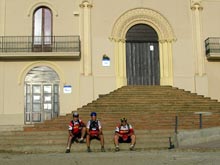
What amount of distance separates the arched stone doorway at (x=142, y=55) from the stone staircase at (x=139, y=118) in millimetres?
1444

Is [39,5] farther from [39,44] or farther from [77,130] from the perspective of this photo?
[77,130]

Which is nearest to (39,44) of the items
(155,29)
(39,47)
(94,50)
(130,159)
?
(39,47)

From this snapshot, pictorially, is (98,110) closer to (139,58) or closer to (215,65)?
(139,58)

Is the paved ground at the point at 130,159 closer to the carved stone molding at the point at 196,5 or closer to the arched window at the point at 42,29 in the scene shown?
the arched window at the point at 42,29

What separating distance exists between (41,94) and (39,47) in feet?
8.99

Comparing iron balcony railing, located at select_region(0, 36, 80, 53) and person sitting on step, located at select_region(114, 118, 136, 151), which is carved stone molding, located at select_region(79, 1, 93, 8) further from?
person sitting on step, located at select_region(114, 118, 136, 151)

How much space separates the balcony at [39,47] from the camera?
21.7 meters

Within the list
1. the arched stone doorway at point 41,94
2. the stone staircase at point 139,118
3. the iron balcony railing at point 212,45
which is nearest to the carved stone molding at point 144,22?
the iron balcony railing at point 212,45

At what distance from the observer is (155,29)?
22984 millimetres

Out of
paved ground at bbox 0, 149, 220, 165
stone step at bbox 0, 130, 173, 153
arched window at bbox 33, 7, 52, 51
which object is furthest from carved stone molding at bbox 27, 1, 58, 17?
paved ground at bbox 0, 149, 220, 165

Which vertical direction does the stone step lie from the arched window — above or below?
below

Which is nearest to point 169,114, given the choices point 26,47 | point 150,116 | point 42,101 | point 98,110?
point 150,116

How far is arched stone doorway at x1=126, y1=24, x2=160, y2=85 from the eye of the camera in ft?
75.0

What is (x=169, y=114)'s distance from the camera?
18.4m
